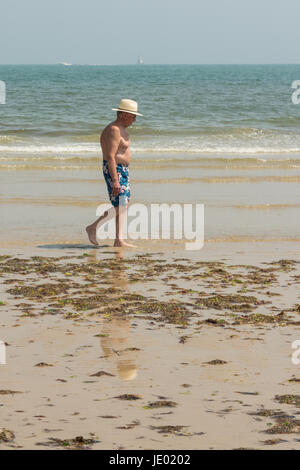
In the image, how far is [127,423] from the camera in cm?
391

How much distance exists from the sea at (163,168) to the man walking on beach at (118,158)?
2.63 ft

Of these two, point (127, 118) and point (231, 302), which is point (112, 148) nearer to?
point (127, 118)

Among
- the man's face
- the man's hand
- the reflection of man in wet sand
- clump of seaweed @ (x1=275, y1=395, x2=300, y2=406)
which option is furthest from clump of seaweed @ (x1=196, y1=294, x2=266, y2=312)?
the man's face

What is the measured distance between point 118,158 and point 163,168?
796cm

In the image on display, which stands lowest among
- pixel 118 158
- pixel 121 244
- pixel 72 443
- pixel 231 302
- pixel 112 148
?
pixel 72 443

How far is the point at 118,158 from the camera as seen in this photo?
844 cm

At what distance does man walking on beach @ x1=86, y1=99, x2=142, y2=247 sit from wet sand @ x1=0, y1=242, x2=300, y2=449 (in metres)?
0.79

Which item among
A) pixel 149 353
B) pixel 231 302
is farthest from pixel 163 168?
pixel 149 353
